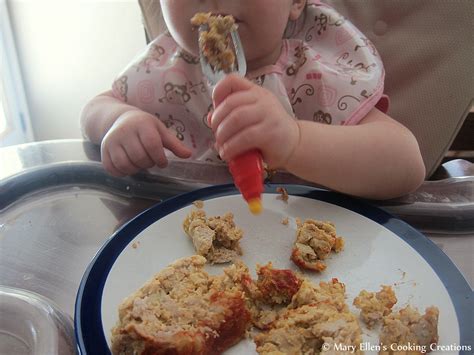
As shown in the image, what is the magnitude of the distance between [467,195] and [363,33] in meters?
0.34

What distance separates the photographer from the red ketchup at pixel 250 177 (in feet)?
→ 1.43

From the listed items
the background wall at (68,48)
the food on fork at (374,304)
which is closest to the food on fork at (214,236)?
the food on fork at (374,304)

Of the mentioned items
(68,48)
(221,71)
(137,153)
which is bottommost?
(68,48)

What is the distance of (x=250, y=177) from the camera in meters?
0.45

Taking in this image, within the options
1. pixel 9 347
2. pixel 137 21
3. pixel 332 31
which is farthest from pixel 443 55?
pixel 137 21

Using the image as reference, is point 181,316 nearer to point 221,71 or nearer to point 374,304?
point 374,304

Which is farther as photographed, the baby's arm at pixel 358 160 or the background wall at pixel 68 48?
the background wall at pixel 68 48

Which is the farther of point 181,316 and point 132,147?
point 132,147

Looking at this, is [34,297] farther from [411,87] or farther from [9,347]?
[411,87]

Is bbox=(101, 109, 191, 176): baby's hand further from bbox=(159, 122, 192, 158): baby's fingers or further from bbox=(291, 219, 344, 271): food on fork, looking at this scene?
bbox=(291, 219, 344, 271): food on fork

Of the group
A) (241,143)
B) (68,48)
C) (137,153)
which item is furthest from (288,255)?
(68,48)

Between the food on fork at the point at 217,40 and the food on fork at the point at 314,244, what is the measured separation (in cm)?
20

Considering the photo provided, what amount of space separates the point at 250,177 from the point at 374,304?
→ 16 cm

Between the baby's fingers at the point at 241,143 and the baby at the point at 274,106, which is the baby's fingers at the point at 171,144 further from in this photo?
the baby's fingers at the point at 241,143
